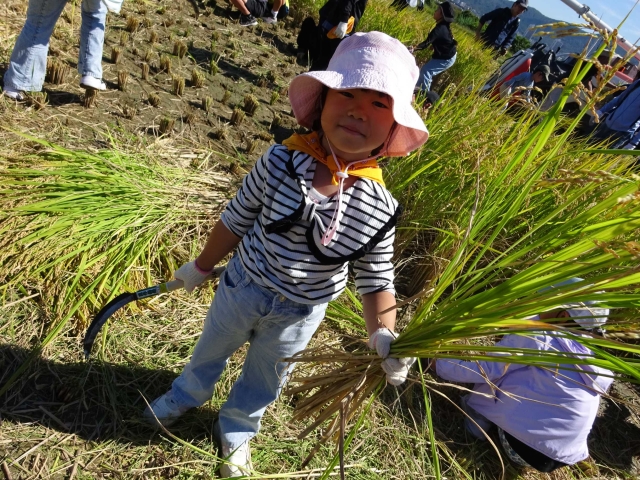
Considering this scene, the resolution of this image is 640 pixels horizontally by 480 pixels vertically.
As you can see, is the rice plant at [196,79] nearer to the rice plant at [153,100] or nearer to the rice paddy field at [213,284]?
the rice paddy field at [213,284]

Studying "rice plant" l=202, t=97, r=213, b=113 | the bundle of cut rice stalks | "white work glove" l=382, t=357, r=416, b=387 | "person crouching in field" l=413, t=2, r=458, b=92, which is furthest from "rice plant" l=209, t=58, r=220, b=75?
"white work glove" l=382, t=357, r=416, b=387

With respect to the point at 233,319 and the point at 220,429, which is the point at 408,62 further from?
the point at 220,429

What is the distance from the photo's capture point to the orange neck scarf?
1262 mm

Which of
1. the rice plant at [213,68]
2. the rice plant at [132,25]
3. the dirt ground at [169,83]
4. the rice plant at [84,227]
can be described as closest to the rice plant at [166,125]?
the dirt ground at [169,83]

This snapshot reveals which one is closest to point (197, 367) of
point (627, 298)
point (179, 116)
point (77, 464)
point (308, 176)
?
point (77, 464)

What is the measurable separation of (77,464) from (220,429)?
1.59 feet

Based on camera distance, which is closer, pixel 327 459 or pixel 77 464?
pixel 77 464

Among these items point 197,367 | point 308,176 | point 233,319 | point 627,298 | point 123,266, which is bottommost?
point 123,266

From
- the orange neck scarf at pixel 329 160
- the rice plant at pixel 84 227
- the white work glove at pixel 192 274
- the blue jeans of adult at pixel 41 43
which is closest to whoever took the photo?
the orange neck scarf at pixel 329 160

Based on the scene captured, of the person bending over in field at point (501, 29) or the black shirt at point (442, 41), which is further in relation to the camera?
the person bending over in field at point (501, 29)

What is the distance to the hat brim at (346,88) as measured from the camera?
1.15 meters

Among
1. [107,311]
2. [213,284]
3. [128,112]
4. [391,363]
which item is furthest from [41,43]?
[391,363]

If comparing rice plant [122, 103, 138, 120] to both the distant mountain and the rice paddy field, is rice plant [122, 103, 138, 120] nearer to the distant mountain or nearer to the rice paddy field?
the rice paddy field

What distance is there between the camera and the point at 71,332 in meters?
1.96
